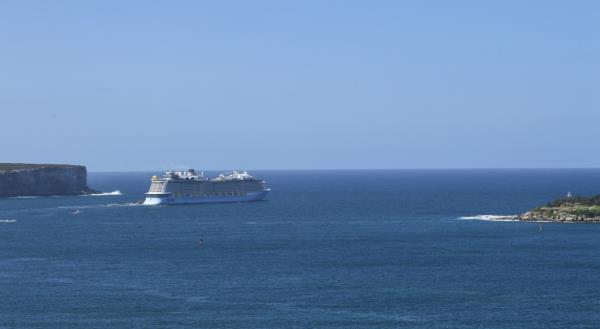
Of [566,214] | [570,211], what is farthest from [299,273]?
[570,211]

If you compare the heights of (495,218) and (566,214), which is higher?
(566,214)

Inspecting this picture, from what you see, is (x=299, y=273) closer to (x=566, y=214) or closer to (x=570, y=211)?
(x=566, y=214)

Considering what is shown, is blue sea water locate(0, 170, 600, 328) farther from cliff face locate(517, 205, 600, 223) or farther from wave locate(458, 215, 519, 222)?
cliff face locate(517, 205, 600, 223)

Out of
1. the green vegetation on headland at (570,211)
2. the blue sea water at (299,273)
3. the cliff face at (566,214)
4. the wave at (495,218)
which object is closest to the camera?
the blue sea water at (299,273)

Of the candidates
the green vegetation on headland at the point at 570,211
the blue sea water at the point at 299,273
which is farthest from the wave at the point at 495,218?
the blue sea water at the point at 299,273

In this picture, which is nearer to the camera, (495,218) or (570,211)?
(570,211)

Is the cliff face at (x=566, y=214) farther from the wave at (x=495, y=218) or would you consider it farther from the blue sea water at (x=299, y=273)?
the blue sea water at (x=299, y=273)

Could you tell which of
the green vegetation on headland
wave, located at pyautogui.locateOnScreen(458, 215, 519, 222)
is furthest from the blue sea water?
the green vegetation on headland
